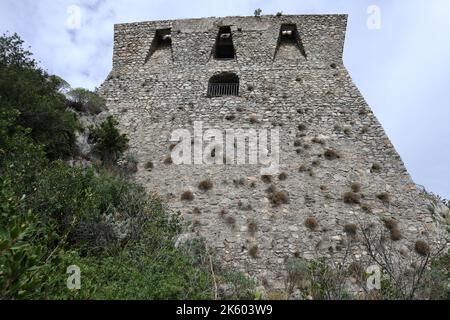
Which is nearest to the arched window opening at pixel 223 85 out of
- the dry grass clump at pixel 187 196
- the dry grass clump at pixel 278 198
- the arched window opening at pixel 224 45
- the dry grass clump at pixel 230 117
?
the dry grass clump at pixel 230 117

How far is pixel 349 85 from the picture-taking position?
45.8ft

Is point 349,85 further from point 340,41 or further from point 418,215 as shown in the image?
point 418,215

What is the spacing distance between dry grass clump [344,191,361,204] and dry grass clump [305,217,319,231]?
102 cm

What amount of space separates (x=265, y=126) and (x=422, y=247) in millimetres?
5258

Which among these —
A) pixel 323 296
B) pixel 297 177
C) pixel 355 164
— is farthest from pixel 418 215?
pixel 323 296

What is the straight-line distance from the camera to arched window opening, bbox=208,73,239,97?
47.6 feet

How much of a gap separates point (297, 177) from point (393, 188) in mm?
2285

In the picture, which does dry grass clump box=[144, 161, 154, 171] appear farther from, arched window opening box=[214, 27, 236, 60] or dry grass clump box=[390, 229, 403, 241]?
dry grass clump box=[390, 229, 403, 241]

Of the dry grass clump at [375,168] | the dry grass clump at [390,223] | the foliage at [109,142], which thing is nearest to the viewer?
the dry grass clump at [390,223]

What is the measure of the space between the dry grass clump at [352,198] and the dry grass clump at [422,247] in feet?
5.21

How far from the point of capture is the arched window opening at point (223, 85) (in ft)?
47.6

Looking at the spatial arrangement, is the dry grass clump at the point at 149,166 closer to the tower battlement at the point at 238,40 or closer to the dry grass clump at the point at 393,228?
the tower battlement at the point at 238,40

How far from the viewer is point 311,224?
10.0m

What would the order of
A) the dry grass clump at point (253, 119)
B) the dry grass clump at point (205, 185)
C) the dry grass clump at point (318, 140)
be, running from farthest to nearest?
the dry grass clump at point (253, 119), the dry grass clump at point (318, 140), the dry grass clump at point (205, 185)
